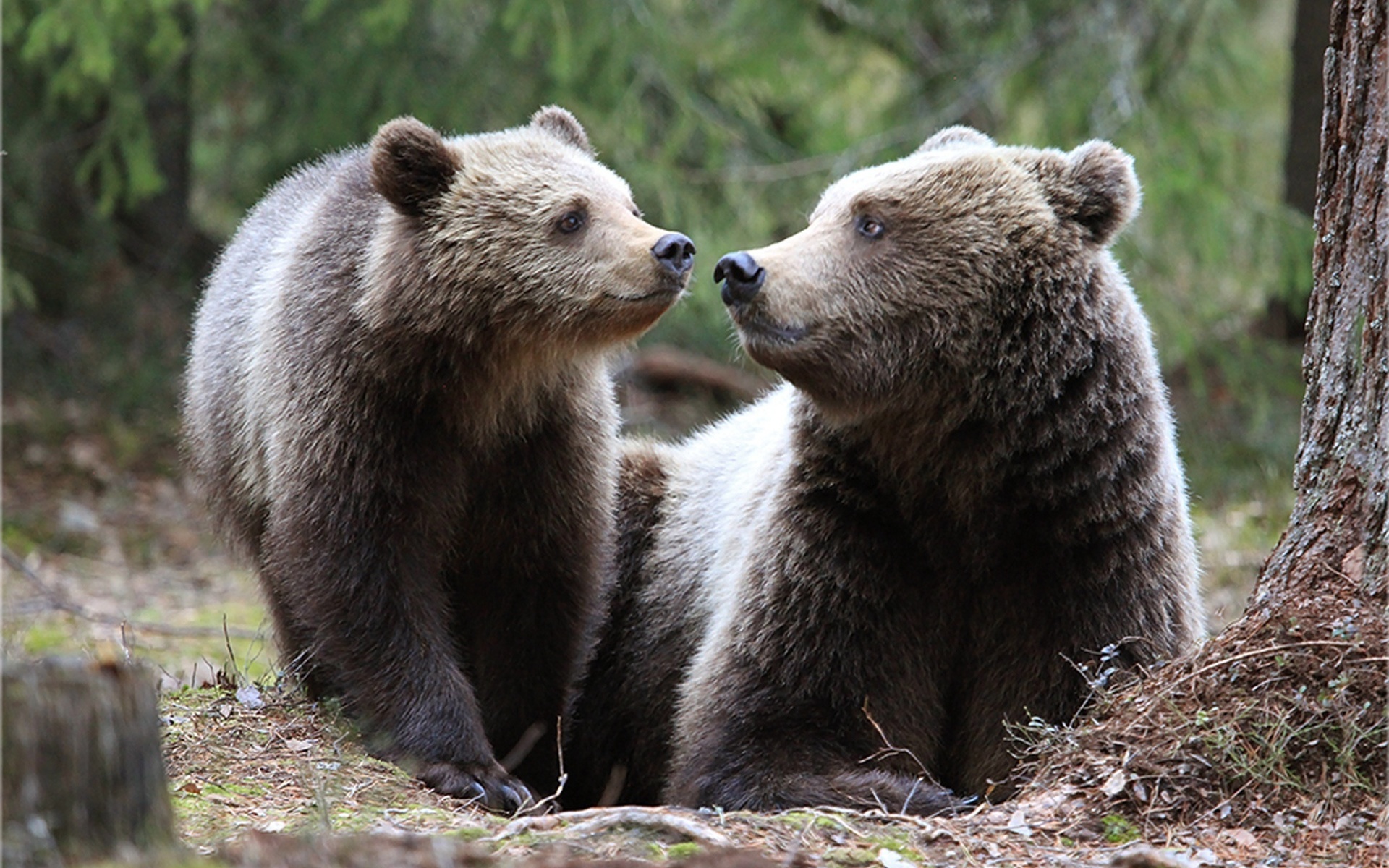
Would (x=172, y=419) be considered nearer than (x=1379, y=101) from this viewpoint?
No

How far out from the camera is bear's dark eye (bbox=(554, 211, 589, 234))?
6.02m

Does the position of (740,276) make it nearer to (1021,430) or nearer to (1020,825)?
(1021,430)

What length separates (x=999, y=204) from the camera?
17.6ft

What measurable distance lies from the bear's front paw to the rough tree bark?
8.63 feet

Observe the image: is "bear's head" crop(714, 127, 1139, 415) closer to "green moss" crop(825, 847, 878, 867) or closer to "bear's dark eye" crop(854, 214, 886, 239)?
"bear's dark eye" crop(854, 214, 886, 239)

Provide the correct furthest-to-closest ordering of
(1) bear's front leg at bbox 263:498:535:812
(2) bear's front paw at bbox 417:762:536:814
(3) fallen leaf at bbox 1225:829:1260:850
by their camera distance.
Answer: (1) bear's front leg at bbox 263:498:535:812, (2) bear's front paw at bbox 417:762:536:814, (3) fallen leaf at bbox 1225:829:1260:850

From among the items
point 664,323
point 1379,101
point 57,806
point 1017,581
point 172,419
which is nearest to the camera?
point 57,806

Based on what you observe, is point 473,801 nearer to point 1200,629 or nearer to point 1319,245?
point 1200,629

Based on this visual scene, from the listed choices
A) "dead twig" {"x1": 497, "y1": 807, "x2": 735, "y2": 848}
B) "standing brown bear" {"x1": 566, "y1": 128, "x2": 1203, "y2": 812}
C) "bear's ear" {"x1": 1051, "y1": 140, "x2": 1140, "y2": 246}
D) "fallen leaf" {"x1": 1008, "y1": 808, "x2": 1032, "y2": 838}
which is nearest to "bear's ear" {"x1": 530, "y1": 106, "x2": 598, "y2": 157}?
"standing brown bear" {"x1": 566, "y1": 128, "x2": 1203, "y2": 812}

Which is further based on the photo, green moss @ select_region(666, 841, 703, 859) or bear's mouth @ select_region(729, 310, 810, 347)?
bear's mouth @ select_region(729, 310, 810, 347)

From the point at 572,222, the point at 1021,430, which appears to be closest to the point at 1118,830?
the point at 1021,430

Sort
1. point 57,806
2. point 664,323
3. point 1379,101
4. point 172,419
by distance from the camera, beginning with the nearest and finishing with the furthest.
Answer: point 57,806, point 1379,101, point 172,419, point 664,323

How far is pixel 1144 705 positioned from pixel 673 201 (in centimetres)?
759

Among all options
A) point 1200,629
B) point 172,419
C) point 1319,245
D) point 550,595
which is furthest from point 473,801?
point 172,419
